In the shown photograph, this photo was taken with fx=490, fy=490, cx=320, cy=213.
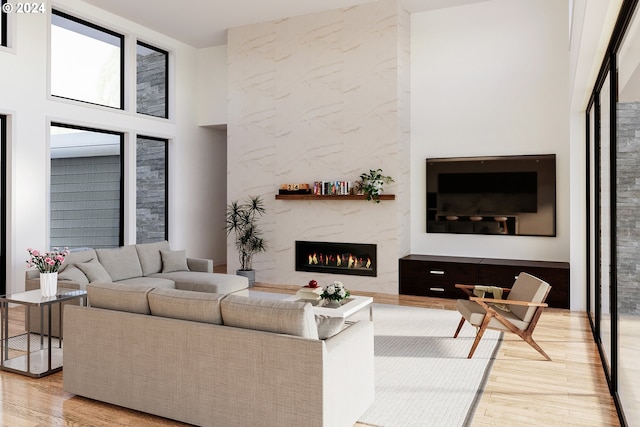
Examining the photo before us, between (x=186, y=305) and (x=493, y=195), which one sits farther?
(x=493, y=195)

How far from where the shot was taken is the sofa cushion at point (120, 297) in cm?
306

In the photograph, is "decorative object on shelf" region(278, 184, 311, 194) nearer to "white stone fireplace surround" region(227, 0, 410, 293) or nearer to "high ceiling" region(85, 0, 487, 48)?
"white stone fireplace surround" region(227, 0, 410, 293)

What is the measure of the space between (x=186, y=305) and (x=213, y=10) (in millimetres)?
5704

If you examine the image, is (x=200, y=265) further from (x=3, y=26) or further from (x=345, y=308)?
(x=3, y=26)

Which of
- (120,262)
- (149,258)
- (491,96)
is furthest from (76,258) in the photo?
(491,96)

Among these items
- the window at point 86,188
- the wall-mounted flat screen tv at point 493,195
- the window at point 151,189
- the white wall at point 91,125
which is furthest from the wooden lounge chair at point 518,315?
the window at point 151,189

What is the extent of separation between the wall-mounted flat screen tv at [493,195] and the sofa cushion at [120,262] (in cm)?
403

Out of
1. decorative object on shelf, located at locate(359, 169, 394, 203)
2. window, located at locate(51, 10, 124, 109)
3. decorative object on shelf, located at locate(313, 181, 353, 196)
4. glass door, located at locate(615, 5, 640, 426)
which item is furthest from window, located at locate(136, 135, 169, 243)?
Answer: glass door, located at locate(615, 5, 640, 426)

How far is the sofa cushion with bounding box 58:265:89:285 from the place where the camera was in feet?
15.8

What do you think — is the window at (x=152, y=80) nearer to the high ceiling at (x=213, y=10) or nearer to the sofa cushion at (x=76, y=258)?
the high ceiling at (x=213, y=10)

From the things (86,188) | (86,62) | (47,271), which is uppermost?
(86,62)

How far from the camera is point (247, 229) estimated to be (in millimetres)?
7828

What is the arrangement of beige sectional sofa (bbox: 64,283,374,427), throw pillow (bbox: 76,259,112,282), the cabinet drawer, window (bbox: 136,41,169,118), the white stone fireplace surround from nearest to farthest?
beige sectional sofa (bbox: 64,283,374,427)
throw pillow (bbox: 76,259,112,282)
the cabinet drawer
the white stone fireplace surround
window (bbox: 136,41,169,118)

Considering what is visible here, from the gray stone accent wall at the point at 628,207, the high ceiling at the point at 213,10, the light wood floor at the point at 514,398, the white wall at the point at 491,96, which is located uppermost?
the high ceiling at the point at 213,10
